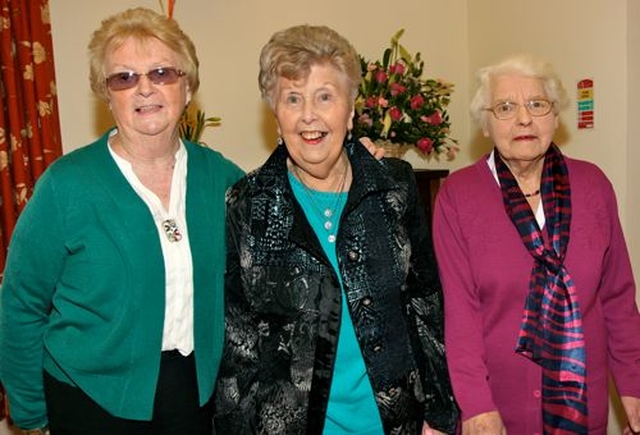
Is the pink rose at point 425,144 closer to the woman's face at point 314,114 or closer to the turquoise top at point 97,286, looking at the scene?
the woman's face at point 314,114

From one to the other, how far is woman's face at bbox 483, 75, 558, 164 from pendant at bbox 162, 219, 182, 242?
1.05 m

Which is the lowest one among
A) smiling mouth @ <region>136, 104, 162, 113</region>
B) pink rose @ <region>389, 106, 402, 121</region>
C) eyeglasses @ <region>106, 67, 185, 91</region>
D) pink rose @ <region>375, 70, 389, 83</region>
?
smiling mouth @ <region>136, 104, 162, 113</region>

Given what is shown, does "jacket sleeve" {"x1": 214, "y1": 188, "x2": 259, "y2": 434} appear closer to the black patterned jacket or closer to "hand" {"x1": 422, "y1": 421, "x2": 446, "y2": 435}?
the black patterned jacket

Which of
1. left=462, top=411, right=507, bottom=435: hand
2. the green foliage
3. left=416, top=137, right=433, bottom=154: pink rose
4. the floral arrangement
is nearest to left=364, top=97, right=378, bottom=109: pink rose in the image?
the floral arrangement

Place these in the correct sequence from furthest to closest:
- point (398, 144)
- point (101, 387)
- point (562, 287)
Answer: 1. point (398, 144)
2. point (562, 287)
3. point (101, 387)

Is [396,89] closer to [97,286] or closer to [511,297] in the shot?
[511,297]

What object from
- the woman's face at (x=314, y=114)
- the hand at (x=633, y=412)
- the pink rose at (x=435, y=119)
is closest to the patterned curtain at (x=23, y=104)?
the woman's face at (x=314, y=114)

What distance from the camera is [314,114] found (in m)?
1.65

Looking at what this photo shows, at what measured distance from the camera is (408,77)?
3.25 meters

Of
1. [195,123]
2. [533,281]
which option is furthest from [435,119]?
[533,281]

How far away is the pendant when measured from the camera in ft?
5.67

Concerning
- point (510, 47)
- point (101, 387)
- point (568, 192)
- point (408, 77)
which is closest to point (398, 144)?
point (408, 77)

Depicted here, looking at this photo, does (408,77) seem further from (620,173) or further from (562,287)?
(562,287)

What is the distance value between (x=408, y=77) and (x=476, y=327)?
5.74 ft
